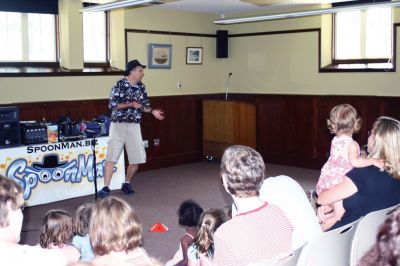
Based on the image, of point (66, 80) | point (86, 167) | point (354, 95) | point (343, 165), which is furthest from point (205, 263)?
point (354, 95)

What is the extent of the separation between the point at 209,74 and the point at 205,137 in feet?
3.95

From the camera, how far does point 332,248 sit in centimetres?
250

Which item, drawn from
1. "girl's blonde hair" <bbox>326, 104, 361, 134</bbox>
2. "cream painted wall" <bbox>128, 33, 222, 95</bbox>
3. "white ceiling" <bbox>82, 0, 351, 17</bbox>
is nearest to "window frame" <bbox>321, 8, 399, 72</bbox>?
"white ceiling" <bbox>82, 0, 351, 17</bbox>

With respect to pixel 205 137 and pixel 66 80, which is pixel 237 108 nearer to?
pixel 205 137

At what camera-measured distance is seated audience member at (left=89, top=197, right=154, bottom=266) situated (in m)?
2.17

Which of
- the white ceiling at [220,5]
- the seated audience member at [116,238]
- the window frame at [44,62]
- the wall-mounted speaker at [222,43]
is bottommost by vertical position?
the seated audience member at [116,238]

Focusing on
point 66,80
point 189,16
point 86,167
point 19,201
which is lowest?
point 86,167

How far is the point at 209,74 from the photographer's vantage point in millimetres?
9719

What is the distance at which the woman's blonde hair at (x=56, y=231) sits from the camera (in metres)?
3.20

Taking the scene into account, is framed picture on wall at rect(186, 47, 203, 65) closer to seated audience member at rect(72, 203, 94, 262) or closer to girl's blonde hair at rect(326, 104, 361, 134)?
girl's blonde hair at rect(326, 104, 361, 134)

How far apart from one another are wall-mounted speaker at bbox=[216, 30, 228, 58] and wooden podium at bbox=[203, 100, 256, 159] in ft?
3.34

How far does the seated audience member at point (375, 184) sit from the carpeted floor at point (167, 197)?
1848mm

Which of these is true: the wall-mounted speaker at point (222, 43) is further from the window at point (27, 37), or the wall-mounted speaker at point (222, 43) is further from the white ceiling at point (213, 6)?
the window at point (27, 37)

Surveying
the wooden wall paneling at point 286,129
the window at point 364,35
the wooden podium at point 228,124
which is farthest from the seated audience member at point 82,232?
the window at point 364,35
